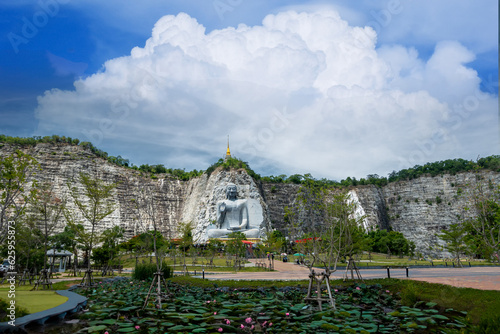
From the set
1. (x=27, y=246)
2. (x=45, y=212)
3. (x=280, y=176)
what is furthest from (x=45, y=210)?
(x=280, y=176)

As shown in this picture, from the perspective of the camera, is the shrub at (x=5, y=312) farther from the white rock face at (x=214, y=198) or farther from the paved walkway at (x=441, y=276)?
the white rock face at (x=214, y=198)

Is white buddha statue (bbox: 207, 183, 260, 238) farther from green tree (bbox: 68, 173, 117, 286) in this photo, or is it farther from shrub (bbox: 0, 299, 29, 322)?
shrub (bbox: 0, 299, 29, 322)

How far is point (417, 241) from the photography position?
174 ft

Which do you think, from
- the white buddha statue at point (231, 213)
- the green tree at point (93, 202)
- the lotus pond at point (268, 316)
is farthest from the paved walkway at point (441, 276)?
the white buddha statue at point (231, 213)

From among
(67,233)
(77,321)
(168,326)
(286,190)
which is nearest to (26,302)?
(77,321)

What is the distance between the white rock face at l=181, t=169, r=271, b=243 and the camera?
4725 cm

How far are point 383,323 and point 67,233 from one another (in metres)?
32.5

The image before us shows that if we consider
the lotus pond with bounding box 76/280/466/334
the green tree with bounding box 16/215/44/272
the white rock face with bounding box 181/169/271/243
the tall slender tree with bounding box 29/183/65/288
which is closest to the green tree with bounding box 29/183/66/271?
the tall slender tree with bounding box 29/183/65/288

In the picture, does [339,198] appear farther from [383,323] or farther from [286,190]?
[286,190]

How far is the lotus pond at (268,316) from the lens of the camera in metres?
6.09

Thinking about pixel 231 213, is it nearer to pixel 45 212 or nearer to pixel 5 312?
pixel 45 212

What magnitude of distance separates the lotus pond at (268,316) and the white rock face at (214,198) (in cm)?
3651

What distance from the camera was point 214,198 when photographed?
160ft

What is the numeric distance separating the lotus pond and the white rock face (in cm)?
3651
